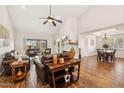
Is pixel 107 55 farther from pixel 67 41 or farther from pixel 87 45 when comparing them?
pixel 67 41

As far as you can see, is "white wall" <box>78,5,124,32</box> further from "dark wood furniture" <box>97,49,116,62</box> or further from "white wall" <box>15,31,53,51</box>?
"white wall" <box>15,31,53,51</box>

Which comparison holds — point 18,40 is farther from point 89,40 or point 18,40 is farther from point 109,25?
point 109,25

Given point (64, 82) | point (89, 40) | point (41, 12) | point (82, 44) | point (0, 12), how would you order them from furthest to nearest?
1. point (89, 40)
2. point (82, 44)
3. point (41, 12)
4. point (0, 12)
5. point (64, 82)

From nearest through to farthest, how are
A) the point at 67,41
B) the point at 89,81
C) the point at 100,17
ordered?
the point at 89,81 < the point at 100,17 < the point at 67,41

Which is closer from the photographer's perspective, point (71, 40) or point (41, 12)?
point (41, 12)

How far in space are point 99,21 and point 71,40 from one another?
273 centimetres

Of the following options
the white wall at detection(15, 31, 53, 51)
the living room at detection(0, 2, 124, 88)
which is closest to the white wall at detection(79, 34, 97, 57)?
the living room at detection(0, 2, 124, 88)

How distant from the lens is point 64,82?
296 cm

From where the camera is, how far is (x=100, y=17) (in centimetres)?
582

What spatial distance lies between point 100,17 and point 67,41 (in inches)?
129

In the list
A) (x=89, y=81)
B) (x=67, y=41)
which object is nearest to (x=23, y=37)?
(x=67, y=41)

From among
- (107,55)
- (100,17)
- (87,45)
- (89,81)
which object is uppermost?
(100,17)

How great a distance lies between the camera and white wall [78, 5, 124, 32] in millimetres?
4857

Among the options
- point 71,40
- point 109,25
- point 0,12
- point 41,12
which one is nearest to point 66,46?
point 71,40
